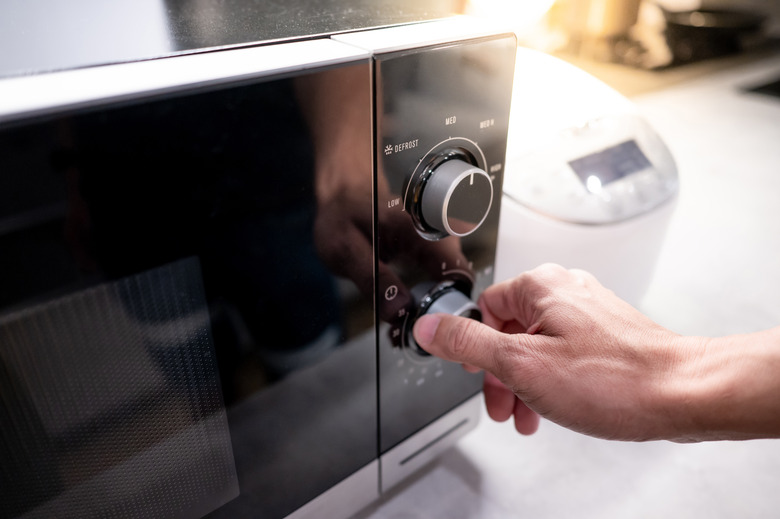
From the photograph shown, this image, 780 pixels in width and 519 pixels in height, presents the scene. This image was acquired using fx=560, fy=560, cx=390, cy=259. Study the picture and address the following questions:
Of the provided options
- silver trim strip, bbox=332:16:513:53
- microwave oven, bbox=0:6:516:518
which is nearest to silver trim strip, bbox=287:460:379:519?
microwave oven, bbox=0:6:516:518

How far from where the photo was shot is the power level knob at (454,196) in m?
0.35

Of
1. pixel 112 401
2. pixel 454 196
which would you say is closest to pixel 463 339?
pixel 454 196

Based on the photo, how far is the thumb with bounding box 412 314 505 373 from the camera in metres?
0.38

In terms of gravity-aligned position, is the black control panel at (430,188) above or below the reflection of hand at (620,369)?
above

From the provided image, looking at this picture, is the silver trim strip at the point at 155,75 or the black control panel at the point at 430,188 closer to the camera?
the silver trim strip at the point at 155,75

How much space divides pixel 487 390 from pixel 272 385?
0.24m

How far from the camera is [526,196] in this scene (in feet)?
1.72

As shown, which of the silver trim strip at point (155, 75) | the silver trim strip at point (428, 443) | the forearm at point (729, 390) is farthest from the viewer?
the silver trim strip at point (428, 443)

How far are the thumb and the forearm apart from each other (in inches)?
4.5

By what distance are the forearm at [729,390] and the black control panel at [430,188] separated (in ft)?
0.48

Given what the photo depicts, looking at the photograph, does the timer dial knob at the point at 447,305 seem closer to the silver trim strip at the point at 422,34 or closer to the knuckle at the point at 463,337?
the knuckle at the point at 463,337

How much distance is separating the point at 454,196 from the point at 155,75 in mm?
179

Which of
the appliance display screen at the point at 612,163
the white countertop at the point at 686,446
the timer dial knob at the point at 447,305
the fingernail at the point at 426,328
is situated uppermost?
the appliance display screen at the point at 612,163

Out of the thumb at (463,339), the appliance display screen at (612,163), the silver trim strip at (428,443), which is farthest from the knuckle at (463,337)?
the appliance display screen at (612,163)
